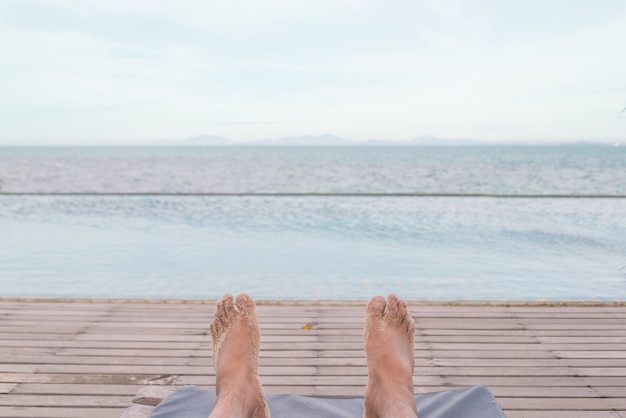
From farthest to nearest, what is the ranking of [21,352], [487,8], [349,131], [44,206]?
[349,131]
[487,8]
[44,206]
[21,352]

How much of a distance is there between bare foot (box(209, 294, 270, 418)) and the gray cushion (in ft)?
0.55

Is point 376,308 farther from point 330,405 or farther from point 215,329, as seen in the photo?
point 215,329

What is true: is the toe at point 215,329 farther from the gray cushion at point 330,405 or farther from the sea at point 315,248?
the sea at point 315,248

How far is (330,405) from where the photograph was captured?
1827 mm

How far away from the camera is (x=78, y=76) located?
2480cm

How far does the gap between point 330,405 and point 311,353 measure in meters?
0.68

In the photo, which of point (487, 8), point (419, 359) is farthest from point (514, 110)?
point (419, 359)

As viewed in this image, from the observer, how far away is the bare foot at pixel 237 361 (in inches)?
59.6

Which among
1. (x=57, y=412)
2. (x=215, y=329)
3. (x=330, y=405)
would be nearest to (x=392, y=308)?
(x=330, y=405)

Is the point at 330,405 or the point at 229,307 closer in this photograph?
the point at 330,405

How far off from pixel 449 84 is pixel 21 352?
22.7 metres

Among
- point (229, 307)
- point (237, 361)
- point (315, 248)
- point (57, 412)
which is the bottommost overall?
point (315, 248)

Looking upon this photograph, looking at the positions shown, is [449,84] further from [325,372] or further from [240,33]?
[325,372]

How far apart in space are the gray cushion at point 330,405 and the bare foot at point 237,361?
17 centimetres
